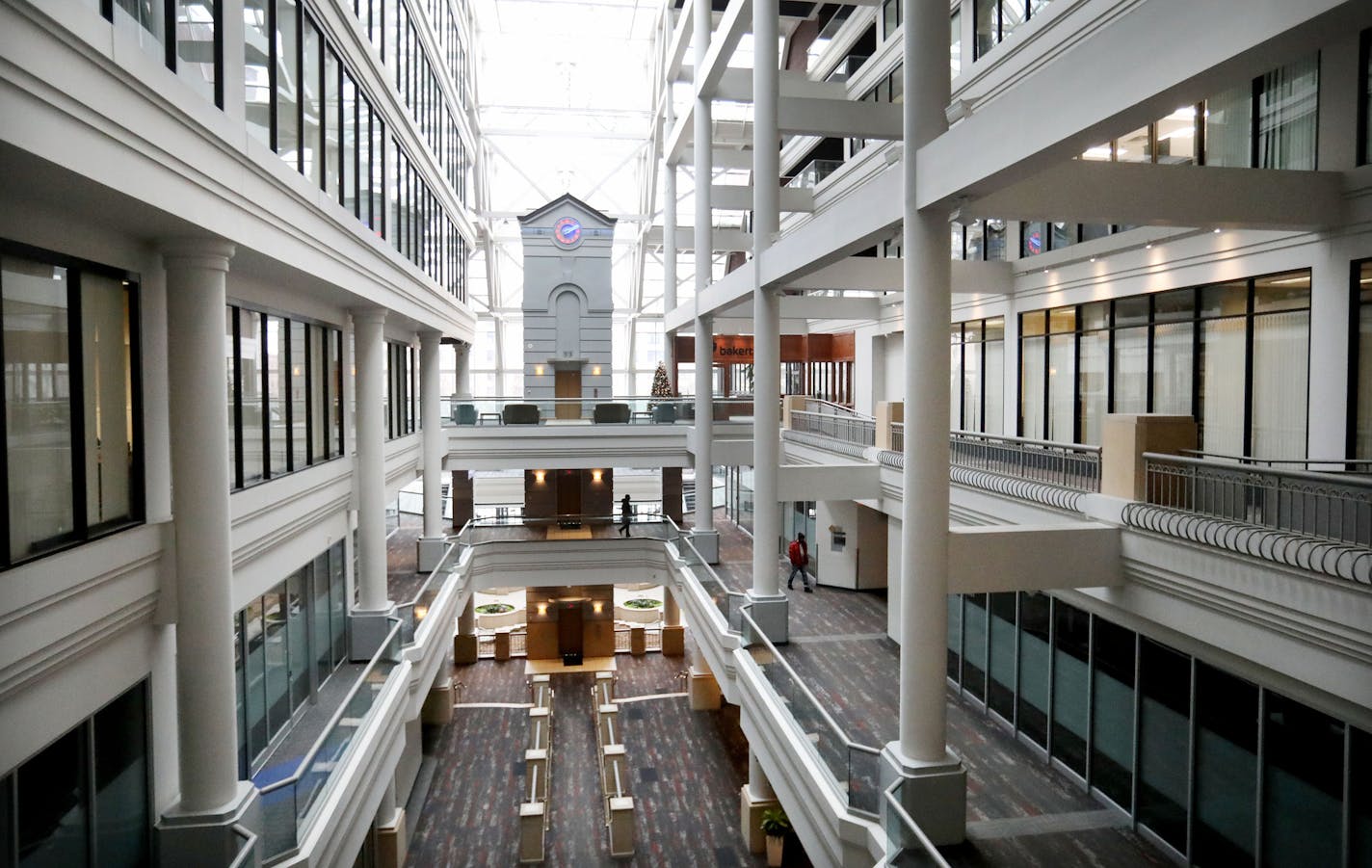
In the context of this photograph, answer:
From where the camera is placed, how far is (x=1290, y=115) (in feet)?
32.7

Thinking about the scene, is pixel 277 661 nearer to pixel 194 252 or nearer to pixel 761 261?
pixel 194 252

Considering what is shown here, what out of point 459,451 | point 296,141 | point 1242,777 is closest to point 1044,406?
point 1242,777

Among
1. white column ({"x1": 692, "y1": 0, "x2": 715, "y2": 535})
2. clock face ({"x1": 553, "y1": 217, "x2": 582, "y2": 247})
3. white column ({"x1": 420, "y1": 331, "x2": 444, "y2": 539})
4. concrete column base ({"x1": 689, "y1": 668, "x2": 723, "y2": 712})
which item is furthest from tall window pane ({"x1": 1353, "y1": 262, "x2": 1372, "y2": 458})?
clock face ({"x1": 553, "y1": 217, "x2": 582, "y2": 247})

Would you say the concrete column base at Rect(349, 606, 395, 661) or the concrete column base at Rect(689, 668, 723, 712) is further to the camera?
the concrete column base at Rect(689, 668, 723, 712)

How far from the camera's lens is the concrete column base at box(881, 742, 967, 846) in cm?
850

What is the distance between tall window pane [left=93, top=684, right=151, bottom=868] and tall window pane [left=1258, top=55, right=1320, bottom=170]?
1368 centimetres

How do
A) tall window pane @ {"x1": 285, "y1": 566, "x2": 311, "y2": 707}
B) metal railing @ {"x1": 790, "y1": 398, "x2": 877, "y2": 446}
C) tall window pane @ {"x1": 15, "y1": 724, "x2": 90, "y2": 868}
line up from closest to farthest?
1. tall window pane @ {"x1": 15, "y1": 724, "x2": 90, "y2": 868}
2. tall window pane @ {"x1": 285, "y1": 566, "x2": 311, "y2": 707}
3. metal railing @ {"x1": 790, "y1": 398, "x2": 877, "y2": 446}

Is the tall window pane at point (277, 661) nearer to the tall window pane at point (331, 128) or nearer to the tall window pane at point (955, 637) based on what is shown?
the tall window pane at point (331, 128)

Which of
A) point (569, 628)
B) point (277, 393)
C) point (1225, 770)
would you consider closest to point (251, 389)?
point (277, 393)

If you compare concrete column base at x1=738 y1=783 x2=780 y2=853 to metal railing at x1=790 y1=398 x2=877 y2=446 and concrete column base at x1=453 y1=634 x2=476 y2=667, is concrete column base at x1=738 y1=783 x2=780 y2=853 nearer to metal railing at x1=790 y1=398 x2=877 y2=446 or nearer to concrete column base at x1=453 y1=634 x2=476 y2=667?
metal railing at x1=790 y1=398 x2=877 y2=446

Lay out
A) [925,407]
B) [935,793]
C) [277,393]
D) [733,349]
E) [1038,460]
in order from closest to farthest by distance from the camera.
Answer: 1. [925,407]
2. [935,793]
3. [277,393]
4. [1038,460]
5. [733,349]

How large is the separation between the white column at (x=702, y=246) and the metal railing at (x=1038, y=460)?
6.93 meters

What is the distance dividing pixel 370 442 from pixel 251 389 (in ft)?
14.0

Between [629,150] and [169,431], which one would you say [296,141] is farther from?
[629,150]
